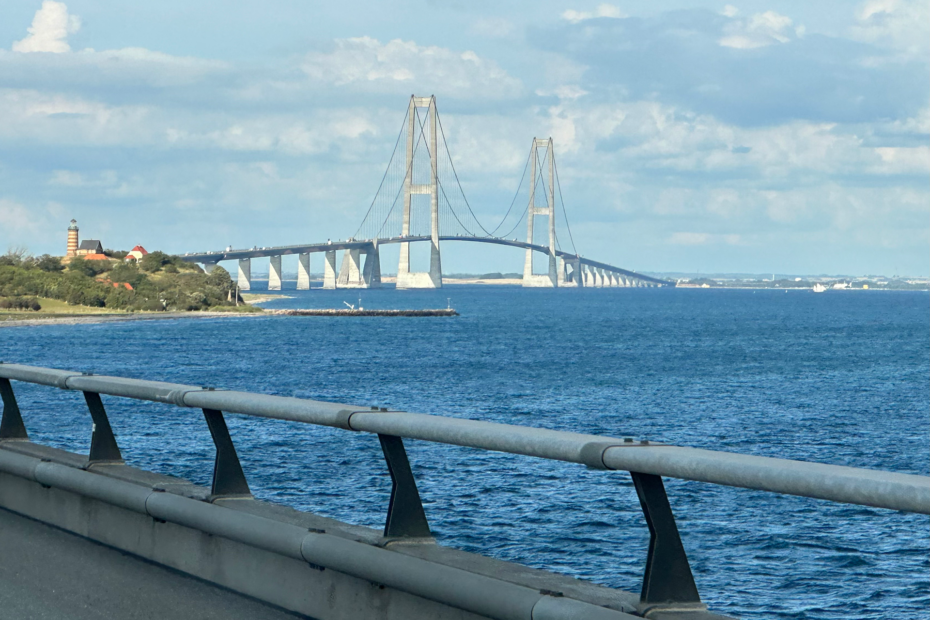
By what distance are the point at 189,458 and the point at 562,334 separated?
73.0 metres

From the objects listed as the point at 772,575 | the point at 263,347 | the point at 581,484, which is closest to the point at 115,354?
the point at 263,347

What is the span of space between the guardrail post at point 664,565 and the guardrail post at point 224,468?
2.30m

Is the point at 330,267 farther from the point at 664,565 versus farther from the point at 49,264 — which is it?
the point at 664,565

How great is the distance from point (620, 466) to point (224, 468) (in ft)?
7.70

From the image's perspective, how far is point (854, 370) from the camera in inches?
2478

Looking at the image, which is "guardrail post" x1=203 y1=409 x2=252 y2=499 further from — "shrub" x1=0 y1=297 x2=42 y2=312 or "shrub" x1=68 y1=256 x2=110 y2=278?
"shrub" x1=68 y1=256 x2=110 y2=278

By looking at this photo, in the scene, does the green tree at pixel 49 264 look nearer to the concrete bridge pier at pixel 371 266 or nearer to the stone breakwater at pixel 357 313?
the stone breakwater at pixel 357 313

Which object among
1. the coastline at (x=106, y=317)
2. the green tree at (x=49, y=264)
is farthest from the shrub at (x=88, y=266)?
the coastline at (x=106, y=317)

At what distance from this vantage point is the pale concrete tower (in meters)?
152

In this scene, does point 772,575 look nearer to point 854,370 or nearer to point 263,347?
point 854,370

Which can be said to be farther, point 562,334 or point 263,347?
point 562,334

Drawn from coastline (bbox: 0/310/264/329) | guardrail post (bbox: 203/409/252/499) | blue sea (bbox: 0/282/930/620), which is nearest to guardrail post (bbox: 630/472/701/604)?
guardrail post (bbox: 203/409/252/499)

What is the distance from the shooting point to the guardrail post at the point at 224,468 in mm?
4965

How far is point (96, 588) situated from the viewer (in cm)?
479
